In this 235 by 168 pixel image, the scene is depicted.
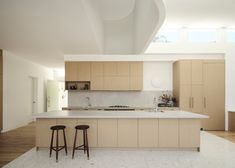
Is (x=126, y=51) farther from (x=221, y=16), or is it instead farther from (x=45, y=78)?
(x=45, y=78)

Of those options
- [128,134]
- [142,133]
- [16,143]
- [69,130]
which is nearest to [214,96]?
[142,133]

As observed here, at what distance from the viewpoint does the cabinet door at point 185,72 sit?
6305 millimetres

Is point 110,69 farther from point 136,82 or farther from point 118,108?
point 118,108

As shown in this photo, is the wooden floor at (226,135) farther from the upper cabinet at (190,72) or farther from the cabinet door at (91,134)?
the cabinet door at (91,134)

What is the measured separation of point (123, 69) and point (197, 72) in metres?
2.52

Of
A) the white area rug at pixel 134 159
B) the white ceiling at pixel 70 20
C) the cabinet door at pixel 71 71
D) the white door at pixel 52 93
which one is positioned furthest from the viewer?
the white door at pixel 52 93

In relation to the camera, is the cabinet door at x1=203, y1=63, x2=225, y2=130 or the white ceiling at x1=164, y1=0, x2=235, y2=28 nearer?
the white ceiling at x1=164, y1=0, x2=235, y2=28

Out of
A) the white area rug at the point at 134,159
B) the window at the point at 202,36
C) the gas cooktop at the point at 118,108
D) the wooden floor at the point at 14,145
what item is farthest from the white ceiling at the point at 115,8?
the wooden floor at the point at 14,145

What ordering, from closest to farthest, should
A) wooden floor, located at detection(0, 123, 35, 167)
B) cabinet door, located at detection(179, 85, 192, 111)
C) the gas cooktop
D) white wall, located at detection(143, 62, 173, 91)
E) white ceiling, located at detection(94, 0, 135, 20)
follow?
wooden floor, located at detection(0, 123, 35, 167) → white ceiling, located at detection(94, 0, 135, 20) → the gas cooktop → cabinet door, located at detection(179, 85, 192, 111) → white wall, located at detection(143, 62, 173, 91)

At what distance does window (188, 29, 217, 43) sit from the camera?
6547mm

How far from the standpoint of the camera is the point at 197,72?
20.8ft

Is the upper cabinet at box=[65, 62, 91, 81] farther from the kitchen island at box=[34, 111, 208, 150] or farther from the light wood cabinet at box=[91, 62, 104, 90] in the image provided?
the kitchen island at box=[34, 111, 208, 150]

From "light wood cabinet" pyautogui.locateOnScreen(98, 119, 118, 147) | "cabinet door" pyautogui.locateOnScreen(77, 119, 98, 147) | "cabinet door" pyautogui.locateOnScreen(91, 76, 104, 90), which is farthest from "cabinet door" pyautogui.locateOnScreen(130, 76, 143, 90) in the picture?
"cabinet door" pyautogui.locateOnScreen(77, 119, 98, 147)

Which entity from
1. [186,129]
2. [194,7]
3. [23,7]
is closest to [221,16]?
[194,7]
